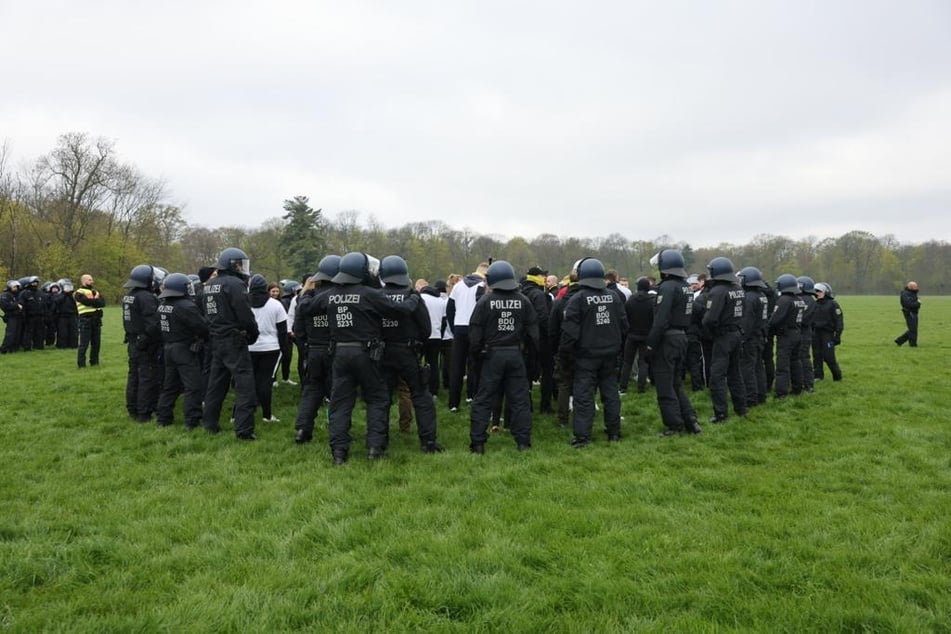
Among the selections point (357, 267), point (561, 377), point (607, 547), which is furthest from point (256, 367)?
point (607, 547)

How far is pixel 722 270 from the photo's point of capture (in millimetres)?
8352

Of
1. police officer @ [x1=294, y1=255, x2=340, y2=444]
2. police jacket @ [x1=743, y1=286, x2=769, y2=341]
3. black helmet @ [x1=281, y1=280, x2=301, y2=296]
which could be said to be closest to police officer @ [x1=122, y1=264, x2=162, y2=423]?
police officer @ [x1=294, y1=255, x2=340, y2=444]

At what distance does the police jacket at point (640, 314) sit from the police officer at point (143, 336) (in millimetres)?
7319

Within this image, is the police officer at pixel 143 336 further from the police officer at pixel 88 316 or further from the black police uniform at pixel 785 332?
the black police uniform at pixel 785 332

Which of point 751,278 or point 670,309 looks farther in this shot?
point 751,278

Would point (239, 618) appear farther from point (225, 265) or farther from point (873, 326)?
point (873, 326)

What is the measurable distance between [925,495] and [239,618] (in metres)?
5.71

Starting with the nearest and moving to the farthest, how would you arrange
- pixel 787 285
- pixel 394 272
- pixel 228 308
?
1. pixel 394 272
2. pixel 228 308
3. pixel 787 285

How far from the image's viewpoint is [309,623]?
324 centimetres

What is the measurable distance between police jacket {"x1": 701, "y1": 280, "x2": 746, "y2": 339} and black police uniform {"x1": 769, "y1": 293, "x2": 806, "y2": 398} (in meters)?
2.14

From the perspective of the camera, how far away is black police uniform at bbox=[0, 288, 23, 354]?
15.8m

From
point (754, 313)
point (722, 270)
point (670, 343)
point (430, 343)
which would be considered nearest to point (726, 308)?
point (722, 270)

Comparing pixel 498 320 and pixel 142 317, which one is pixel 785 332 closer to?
pixel 498 320

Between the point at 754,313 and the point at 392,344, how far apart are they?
574cm
